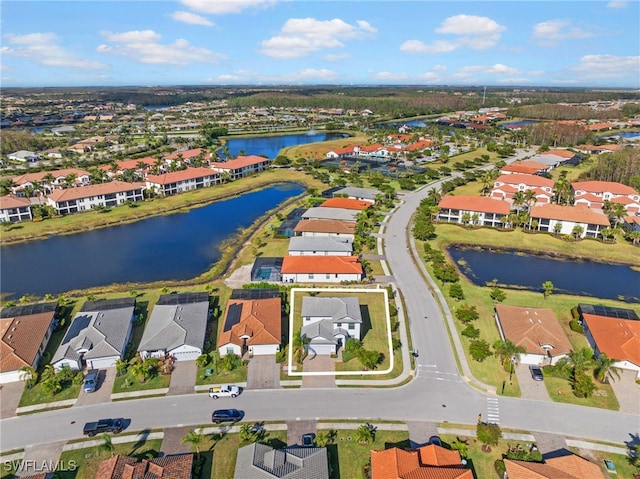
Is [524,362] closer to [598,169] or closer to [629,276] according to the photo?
[629,276]

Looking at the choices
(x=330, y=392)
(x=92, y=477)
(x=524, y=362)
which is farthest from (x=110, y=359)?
(x=524, y=362)

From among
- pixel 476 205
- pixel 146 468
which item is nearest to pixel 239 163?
pixel 476 205

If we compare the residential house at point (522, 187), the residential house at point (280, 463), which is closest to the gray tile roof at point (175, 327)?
the residential house at point (280, 463)

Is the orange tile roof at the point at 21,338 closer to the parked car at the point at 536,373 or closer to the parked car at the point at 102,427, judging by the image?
the parked car at the point at 102,427

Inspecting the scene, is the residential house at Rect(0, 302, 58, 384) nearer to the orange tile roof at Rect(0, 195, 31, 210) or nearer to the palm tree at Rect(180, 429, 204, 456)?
the palm tree at Rect(180, 429, 204, 456)

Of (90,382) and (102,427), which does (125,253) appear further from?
(102,427)
